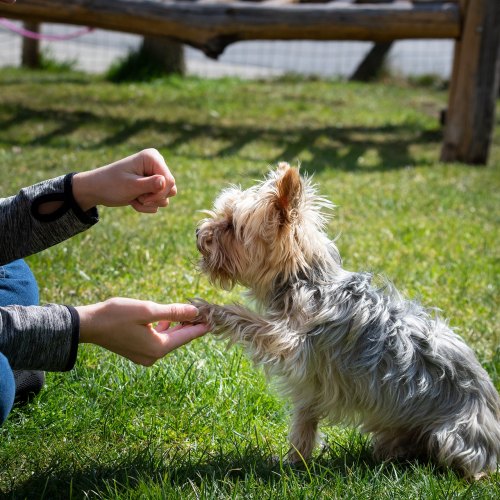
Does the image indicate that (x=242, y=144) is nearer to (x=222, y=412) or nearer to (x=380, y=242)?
(x=380, y=242)

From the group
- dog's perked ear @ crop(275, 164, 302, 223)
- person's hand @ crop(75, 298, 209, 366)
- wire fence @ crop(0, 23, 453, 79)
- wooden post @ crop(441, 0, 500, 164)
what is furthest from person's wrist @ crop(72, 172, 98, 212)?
wire fence @ crop(0, 23, 453, 79)

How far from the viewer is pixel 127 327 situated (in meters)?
2.65

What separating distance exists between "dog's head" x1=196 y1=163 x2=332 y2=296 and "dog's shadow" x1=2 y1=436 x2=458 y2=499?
0.70m

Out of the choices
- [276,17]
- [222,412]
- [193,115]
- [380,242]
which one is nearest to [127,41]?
[193,115]

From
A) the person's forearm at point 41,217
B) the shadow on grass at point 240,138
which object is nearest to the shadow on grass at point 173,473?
the person's forearm at point 41,217

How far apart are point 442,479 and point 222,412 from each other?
101 cm

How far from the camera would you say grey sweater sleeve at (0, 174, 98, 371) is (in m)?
2.52

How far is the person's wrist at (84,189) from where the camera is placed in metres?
2.94

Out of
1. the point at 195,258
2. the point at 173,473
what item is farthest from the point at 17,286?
the point at 195,258

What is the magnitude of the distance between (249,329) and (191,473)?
0.58 metres

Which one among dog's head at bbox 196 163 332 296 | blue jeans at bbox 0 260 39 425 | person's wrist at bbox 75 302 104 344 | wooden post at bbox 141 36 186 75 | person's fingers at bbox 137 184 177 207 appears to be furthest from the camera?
wooden post at bbox 141 36 186 75

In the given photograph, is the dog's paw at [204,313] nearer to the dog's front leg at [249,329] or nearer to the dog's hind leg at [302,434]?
the dog's front leg at [249,329]

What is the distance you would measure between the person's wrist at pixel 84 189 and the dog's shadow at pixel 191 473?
3.20 ft

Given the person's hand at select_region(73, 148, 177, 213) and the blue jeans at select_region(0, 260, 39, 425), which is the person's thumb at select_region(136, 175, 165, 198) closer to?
the person's hand at select_region(73, 148, 177, 213)
